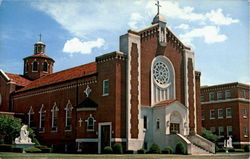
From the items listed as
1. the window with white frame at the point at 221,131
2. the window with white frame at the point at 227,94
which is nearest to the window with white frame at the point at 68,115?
the window with white frame at the point at 221,131

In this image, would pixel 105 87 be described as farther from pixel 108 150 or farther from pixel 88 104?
pixel 108 150

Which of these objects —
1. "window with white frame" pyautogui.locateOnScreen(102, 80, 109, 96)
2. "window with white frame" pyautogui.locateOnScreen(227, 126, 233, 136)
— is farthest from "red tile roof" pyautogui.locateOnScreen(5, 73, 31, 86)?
"window with white frame" pyautogui.locateOnScreen(227, 126, 233, 136)

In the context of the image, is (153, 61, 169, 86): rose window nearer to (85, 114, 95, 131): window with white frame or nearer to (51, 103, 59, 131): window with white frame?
(85, 114, 95, 131): window with white frame

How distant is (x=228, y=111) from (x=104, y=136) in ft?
84.4

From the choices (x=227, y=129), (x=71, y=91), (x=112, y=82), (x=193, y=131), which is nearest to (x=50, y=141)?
(x=71, y=91)

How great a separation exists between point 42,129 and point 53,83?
5622 mm

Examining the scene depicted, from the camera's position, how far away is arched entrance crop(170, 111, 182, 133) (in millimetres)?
35156

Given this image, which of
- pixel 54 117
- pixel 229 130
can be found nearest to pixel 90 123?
pixel 54 117

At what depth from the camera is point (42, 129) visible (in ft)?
139

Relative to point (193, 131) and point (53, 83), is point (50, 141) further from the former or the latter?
point (193, 131)

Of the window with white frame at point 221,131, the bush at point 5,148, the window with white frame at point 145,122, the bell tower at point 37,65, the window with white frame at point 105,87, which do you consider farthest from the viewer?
the bell tower at point 37,65

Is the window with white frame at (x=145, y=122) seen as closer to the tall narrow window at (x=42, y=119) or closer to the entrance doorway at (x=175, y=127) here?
the entrance doorway at (x=175, y=127)

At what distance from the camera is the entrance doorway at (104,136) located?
32.3m

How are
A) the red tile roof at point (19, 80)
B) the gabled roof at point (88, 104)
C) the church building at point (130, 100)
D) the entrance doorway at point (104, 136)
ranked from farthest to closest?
the red tile roof at point (19, 80) < the gabled roof at point (88, 104) < the church building at point (130, 100) < the entrance doorway at point (104, 136)
